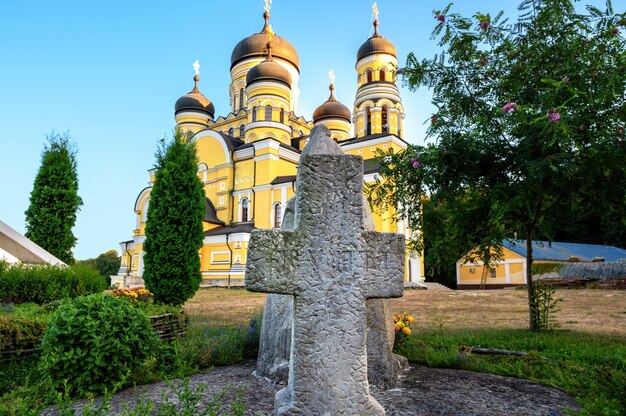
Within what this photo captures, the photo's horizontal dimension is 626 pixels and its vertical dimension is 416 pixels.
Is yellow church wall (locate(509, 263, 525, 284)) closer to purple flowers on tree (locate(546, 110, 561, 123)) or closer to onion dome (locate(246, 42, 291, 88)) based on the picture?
onion dome (locate(246, 42, 291, 88))

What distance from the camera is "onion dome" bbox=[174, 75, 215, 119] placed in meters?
35.8

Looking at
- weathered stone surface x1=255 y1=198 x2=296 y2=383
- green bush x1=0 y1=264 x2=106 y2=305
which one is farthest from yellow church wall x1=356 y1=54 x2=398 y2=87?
weathered stone surface x1=255 y1=198 x2=296 y2=383

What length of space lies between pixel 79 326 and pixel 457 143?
17.1 ft

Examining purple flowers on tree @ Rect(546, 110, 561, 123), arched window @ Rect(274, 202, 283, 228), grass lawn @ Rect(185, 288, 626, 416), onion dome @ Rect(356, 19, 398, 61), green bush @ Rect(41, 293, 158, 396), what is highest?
onion dome @ Rect(356, 19, 398, 61)

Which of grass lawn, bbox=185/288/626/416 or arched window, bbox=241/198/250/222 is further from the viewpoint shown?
arched window, bbox=241/198/250/222

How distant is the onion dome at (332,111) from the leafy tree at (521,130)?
89.8 feet

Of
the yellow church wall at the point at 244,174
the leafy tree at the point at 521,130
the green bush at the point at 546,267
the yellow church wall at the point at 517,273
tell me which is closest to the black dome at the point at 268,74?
the yellow church wall at the point at 244,174

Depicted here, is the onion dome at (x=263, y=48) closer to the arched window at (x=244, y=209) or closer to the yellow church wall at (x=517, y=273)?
the arched window at (x=244, y=209)

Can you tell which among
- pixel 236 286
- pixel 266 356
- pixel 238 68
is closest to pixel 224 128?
pixel 238 68

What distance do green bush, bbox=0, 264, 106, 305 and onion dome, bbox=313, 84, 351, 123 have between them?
93.2 feet

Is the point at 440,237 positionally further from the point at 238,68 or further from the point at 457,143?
A: the point at 238,68

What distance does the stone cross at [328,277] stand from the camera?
245 cm

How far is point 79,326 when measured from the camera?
380cm

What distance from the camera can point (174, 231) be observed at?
10.2 metres
